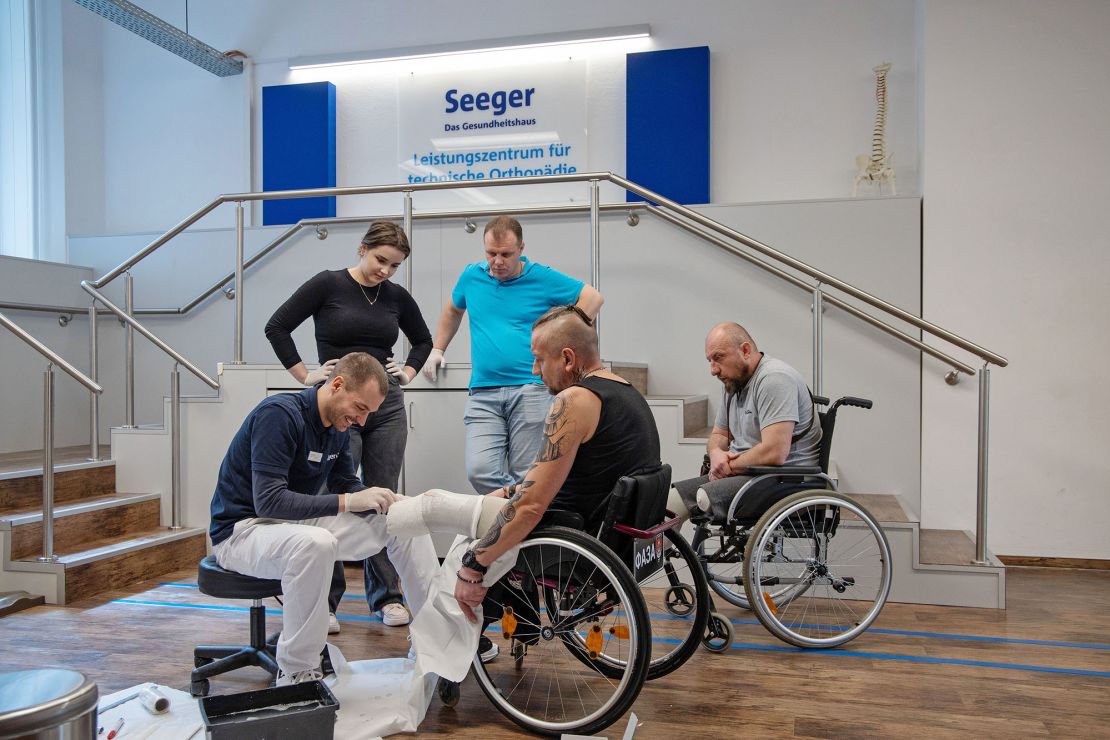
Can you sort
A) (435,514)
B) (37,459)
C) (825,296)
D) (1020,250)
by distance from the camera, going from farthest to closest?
(37,459) → (1020,250) → (825,296) → (435,514)

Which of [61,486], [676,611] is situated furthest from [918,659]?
[61,486]

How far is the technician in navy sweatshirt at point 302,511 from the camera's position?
2.11m

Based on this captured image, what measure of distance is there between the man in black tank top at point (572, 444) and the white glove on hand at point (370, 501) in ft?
0.97

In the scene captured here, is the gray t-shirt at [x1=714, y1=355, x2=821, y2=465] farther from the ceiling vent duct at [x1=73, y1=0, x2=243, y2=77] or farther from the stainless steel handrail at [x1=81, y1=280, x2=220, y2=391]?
the ceiling vent duct at [x1=73, y1=0, x2=243, y2=77]

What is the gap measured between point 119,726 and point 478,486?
1.29 meters

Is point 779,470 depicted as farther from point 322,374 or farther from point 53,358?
point 53,358

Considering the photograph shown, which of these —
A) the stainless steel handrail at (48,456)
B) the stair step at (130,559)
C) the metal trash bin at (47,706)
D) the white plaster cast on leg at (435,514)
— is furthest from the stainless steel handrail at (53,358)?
the metal trash bin at (47,706)

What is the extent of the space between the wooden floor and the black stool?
0.07 m

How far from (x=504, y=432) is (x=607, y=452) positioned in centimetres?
99

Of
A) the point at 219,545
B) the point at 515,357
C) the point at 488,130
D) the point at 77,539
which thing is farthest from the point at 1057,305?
the point at 77,539

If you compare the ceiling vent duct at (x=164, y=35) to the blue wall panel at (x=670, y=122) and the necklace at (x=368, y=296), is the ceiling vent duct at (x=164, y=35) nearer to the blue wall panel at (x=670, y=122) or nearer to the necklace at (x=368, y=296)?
the blue wall panel at (x=670, y=122)

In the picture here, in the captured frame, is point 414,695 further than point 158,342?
No

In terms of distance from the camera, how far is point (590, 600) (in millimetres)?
2070

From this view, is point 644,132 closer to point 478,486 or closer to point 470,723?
point 478,486
